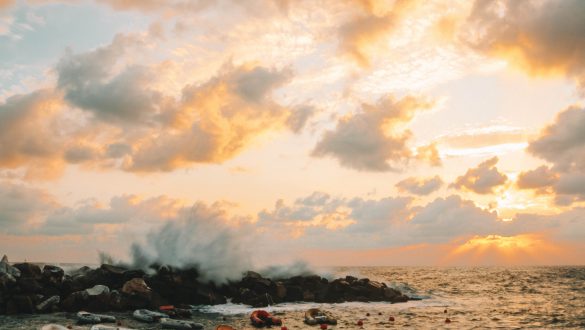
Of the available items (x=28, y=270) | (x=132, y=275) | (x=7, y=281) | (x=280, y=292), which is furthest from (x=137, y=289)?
(x=280, y=292)

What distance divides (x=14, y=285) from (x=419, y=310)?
23.8 m

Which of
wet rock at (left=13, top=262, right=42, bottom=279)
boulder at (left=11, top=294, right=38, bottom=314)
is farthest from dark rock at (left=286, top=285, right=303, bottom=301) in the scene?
wet rock at (left=13, top=262, right=42, bottom=279)

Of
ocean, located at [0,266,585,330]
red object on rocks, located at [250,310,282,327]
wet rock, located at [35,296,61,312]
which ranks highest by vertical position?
wet rock, located at [35,296,61,312]

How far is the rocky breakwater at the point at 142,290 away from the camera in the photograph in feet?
77.5

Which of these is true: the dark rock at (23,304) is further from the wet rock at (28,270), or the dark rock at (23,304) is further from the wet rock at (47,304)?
the wet rock at (28,270)

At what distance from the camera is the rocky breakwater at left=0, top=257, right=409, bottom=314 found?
2361cm

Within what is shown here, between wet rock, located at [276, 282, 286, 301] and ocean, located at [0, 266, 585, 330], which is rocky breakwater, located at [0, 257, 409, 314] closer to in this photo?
wet rock, located at [276, 282, 286, 301]

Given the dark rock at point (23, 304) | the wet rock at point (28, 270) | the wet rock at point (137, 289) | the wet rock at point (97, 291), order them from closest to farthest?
the dark rock at point (23, 304)
the wet rock at point (97, 291)
the wet rock at point (137, 289)
the wet rock at point (28, 270)

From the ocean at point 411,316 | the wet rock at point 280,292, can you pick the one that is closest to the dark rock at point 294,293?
the wet rock at point 280,292

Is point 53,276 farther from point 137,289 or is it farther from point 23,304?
point 137,289

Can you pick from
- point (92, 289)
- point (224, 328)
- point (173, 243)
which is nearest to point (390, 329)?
point (224, 328)

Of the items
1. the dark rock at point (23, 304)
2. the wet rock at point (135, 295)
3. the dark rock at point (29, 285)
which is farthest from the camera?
the dark rock at point (29, 285)

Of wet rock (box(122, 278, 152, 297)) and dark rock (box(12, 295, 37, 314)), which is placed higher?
wet rock (box(122, 278, 152, 297))

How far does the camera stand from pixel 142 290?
25266 mm
